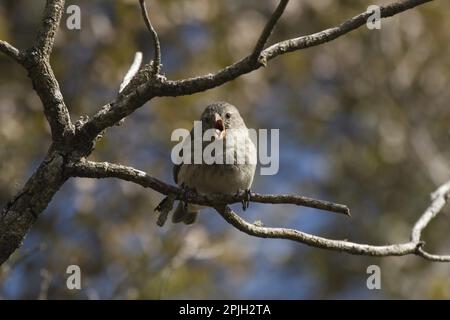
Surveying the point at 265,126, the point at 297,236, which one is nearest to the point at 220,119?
the point at 297,236

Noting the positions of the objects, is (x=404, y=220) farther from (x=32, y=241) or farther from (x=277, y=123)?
(x=32, y=241)

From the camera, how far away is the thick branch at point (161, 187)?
2898mm

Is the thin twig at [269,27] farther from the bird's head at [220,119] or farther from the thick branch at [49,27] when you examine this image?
the bird's head at [220,119]

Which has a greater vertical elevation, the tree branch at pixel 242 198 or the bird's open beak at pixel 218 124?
the bird's open beak at pixel 218 124

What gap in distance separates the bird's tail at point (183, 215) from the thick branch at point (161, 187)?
2273mm

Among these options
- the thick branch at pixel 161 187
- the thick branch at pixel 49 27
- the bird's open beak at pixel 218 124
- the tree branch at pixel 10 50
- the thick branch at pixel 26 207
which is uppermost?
the bird's open beak at pixel 218 124

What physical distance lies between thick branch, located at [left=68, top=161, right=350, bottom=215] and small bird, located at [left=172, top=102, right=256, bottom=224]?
110cm

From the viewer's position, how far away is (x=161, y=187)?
3.04 meters

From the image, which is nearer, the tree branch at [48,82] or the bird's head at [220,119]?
the tree branch at [48,82]

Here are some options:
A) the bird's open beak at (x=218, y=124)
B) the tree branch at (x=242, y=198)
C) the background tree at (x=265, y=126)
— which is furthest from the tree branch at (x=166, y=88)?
the background tree at (x=265, y=126)

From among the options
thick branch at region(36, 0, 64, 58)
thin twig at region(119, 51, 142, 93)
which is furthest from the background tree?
thick branch at region(36, 0, 64, 58)

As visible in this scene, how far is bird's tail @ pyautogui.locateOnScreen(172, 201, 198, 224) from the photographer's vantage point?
5652 millimetres

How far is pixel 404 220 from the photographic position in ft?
31.2
